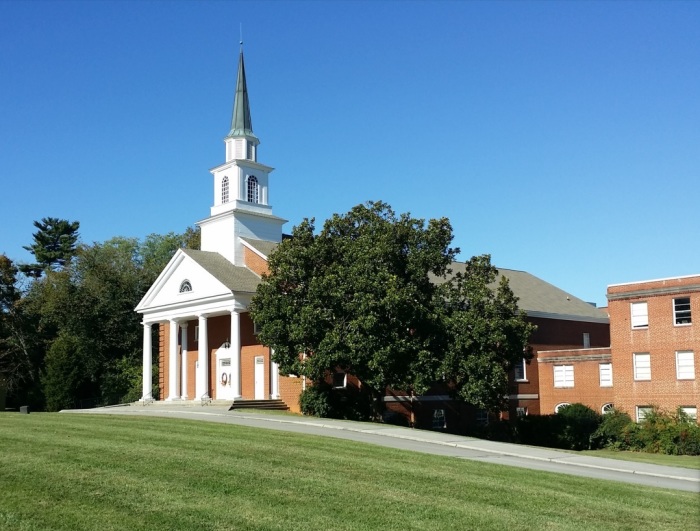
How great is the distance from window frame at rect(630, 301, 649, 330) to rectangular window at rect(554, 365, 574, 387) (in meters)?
6.73

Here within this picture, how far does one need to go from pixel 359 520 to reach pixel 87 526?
12.1 ft

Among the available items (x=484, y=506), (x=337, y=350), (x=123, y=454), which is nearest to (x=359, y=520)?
(x=484, y=506)

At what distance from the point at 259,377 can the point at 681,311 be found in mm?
21563

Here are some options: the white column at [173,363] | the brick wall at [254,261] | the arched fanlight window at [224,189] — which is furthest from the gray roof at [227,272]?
the white column at [173,363]

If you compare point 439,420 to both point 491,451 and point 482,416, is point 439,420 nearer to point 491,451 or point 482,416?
point 482,416

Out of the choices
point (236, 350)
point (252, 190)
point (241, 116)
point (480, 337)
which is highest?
point (241, 116)

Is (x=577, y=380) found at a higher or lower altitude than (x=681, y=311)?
lower

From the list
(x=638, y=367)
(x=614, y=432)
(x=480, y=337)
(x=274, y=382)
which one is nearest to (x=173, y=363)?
(x=274, y=382)

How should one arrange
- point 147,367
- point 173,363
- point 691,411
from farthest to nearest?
point 147,367
point 173,363
point 691,411

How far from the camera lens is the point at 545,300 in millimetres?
55188

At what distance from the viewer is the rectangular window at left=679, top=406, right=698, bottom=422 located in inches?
1495

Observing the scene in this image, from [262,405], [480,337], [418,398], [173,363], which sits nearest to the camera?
[480,337]

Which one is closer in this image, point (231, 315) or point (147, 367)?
point (231, 315)

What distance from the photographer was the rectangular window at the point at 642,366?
132 ft
